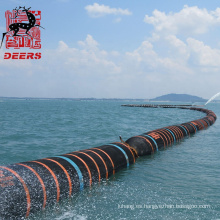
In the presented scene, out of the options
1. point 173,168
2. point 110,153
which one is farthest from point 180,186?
point 110,153

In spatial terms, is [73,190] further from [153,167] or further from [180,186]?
[153,167]

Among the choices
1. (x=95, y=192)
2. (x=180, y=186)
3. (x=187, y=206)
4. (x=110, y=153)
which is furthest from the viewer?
(x=110, y=153)

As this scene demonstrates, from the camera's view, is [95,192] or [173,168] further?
[173,168]

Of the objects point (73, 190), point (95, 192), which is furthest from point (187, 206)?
point (73, 190)

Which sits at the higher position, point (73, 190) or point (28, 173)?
point (28, 173)

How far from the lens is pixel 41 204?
26.8 ft

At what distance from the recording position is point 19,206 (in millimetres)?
7418

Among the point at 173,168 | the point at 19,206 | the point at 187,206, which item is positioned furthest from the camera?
the point at 173,168

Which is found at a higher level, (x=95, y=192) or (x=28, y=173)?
(x=28, y=173)

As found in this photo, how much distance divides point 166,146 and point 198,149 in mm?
2723

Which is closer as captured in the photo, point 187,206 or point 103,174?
point 187,206

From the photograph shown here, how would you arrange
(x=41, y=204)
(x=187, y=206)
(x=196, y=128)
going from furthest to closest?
(x=196, y=128) → (x=187, y=206) → (x=41, y=204)

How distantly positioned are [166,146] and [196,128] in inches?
479

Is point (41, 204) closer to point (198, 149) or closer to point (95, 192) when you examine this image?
point (95, 192)
